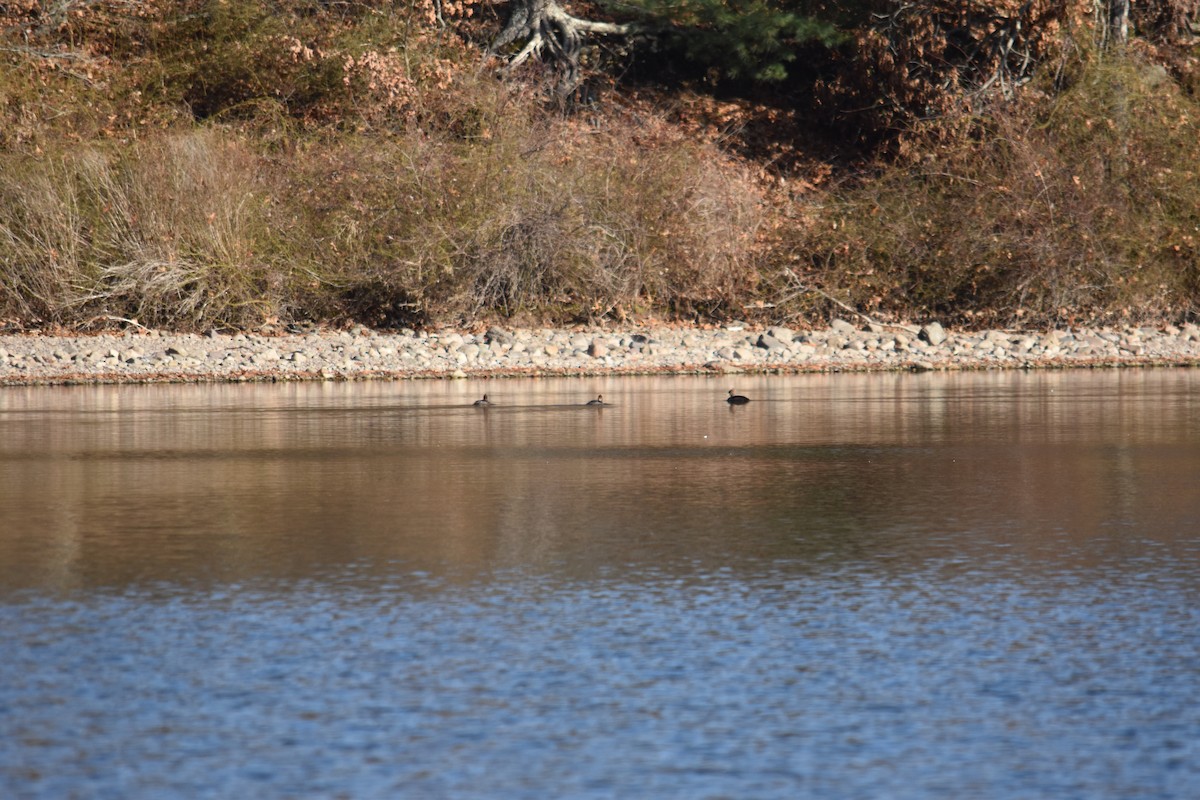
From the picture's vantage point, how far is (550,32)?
1455 inches

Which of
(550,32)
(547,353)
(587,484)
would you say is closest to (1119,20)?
(550,32)

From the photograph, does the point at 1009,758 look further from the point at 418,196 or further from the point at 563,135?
the point at 563,135

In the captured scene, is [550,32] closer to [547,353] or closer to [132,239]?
[132,239]

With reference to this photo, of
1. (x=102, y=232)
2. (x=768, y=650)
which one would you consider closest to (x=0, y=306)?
(x=102, y=232)

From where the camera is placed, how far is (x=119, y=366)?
22.7 metres

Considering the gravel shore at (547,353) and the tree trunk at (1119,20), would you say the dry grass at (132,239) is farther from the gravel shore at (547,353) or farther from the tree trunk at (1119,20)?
the tree trunk at (1119,20)

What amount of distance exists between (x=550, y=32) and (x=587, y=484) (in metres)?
27.5

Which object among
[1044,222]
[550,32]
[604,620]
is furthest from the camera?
[550,32]

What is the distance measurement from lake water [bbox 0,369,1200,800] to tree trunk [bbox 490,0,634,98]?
24327 mm

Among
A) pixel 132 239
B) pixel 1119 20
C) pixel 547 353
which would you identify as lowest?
pixel 547 353

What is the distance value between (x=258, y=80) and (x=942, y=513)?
939 inches

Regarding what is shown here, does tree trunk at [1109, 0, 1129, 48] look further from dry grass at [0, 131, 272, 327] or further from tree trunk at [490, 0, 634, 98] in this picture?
dry grass at [0, 131, 272, 327]

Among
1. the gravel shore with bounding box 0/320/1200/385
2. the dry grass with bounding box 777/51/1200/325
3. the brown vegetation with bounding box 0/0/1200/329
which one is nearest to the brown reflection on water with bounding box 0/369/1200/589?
the gravel shore with bounding box 0/320/1200/385

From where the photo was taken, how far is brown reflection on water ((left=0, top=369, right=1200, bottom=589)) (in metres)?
8.20
